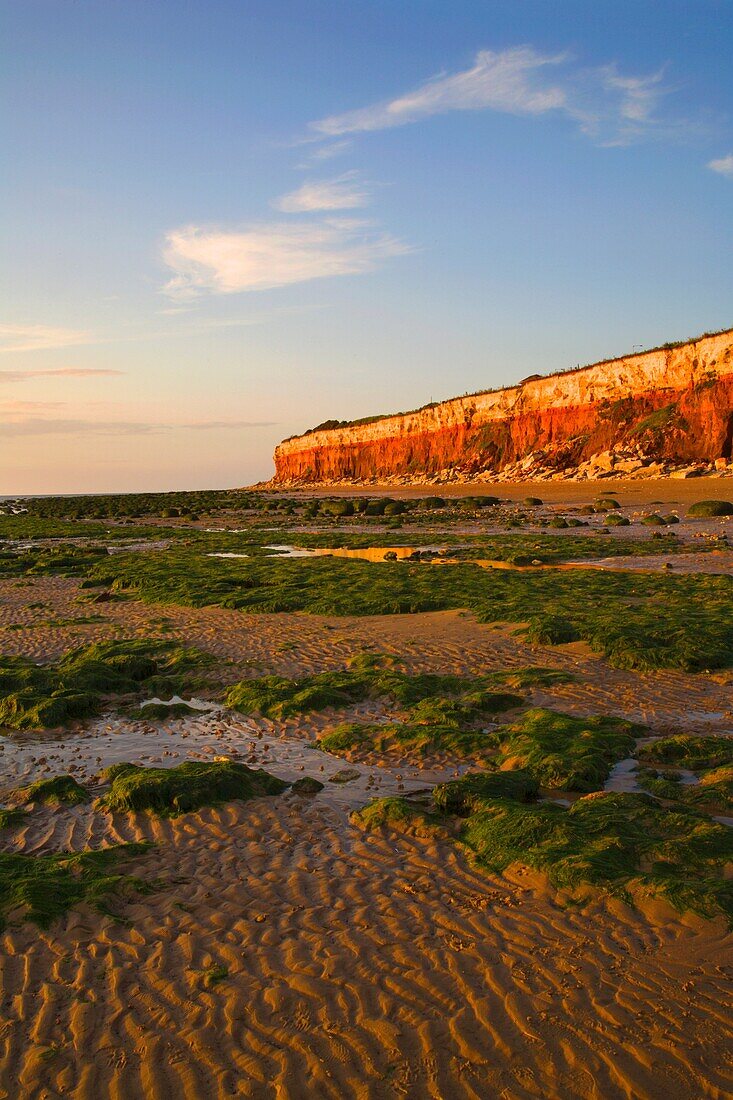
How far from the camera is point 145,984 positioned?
4742 mm

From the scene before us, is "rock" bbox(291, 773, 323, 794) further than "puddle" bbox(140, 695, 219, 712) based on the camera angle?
No

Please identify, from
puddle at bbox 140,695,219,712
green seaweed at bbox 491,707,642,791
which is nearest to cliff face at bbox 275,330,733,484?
green seaweed at bbox 491,707,642,791

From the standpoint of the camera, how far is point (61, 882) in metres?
5.84

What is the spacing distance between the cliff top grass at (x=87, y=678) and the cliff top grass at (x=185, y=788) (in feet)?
9.67

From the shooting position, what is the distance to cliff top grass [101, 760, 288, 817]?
7.38 meters

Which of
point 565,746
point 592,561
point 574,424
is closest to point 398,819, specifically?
point 565,746

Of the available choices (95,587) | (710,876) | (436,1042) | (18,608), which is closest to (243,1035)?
(436,1042)

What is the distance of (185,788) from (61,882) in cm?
178

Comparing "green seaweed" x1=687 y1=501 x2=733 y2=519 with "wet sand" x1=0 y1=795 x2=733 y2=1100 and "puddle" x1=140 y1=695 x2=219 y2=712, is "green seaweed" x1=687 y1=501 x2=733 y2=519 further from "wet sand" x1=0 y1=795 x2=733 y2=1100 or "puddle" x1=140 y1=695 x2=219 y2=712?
"wet sand" x1=0 y1=795 x2=733 y2=1100

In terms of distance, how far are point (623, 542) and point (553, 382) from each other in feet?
168

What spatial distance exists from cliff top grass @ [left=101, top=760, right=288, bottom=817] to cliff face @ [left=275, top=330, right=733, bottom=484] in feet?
183

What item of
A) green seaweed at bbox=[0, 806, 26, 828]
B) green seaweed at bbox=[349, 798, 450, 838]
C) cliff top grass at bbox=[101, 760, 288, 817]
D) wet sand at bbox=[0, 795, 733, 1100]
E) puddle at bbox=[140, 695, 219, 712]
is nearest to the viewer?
wet sand at bbox=[0, 795, 733, 1100]

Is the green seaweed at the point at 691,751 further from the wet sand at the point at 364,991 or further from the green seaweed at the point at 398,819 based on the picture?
the wet sand at the point at 364,991

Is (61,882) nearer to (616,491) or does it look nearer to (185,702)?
(185,702)
